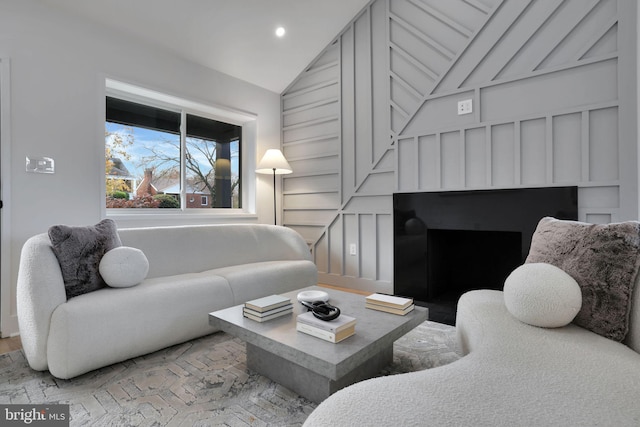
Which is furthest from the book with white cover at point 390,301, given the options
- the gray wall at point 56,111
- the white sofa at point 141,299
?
the gray wall at point 56,111

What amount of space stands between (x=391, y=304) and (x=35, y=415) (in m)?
1.60

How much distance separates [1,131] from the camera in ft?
7.13

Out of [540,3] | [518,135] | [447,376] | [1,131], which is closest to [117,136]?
[1,131]

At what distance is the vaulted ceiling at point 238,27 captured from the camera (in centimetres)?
265

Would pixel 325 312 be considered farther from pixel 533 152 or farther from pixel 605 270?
pixel 533 152

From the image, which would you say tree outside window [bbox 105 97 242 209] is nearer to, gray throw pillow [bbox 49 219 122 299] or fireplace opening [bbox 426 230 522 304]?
gray throw pillow [bbox 49 219 122 299]

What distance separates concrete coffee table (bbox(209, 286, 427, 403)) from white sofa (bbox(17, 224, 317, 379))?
520 mm

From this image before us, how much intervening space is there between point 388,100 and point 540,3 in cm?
133

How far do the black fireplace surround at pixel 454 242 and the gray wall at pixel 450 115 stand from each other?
0.13m

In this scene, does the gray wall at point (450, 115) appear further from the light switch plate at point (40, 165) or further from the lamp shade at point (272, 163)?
the light switch plate at point (40, 165)

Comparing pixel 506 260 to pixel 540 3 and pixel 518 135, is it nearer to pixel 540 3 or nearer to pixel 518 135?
pixel 518 135

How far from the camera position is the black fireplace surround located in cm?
254

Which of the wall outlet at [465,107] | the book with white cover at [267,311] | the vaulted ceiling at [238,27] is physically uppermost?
the vaulted ceiling at [238,27]

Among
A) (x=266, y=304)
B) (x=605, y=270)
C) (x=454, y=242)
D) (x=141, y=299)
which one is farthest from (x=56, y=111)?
(x=454, y=242)
